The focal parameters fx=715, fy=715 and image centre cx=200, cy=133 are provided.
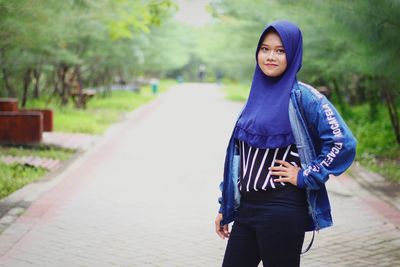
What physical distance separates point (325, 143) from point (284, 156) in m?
0.21

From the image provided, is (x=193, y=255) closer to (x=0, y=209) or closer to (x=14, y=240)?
(x=14, y=240)

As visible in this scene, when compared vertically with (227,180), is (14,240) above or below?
below

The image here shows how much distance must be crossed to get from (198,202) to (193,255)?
8.68 ft

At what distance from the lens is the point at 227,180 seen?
3.67m

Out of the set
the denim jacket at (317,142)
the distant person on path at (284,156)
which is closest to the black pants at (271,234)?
the distant person on path at (284,156)

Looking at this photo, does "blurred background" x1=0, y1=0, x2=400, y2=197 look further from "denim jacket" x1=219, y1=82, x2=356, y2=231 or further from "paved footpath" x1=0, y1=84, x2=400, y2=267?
"denim jacket" x1=219, y1=82, x2=356, y2=231

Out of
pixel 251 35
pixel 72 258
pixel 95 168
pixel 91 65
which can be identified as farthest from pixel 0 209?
pixel 91 65

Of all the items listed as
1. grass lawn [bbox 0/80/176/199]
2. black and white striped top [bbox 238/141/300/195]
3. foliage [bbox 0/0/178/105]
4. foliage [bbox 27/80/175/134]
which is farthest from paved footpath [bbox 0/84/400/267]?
foliage [bbox 27/80/175/134]

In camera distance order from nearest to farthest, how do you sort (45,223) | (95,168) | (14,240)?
(14,240) → (45,223) → (95,168)

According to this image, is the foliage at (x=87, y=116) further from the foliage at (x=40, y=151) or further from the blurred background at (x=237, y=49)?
the foliage at (x=40, y=151)

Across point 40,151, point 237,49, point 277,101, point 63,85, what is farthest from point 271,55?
point 237,49

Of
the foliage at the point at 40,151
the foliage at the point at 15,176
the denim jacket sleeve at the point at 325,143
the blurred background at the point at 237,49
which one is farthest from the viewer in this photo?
the foliage at the point at 40,151

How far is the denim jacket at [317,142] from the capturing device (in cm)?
337

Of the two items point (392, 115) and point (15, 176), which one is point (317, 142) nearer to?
point (15, 176)
